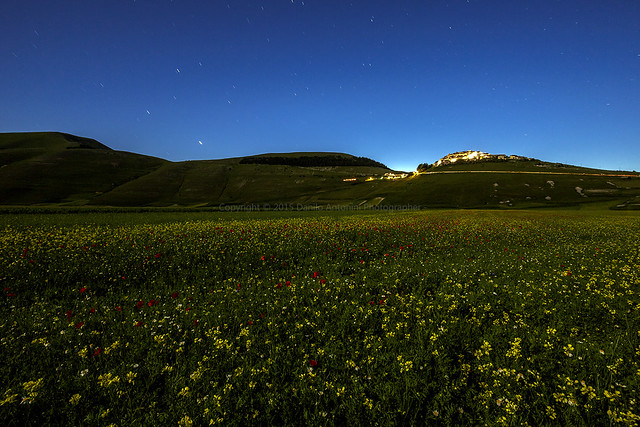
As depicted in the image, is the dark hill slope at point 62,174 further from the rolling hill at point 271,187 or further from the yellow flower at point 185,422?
the yellow flower at point 185,422

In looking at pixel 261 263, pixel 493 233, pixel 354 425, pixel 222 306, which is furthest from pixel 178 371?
pixel 493 233

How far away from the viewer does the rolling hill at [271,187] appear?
3305 inches

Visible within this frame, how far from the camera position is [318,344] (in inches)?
228

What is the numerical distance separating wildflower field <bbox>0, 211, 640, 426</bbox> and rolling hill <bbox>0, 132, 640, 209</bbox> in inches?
2770

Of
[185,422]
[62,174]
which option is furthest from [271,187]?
[185,422]

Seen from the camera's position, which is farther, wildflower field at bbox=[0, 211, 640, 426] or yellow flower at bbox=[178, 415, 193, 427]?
wildflower field at bbox=[0, 211, 640, 426]

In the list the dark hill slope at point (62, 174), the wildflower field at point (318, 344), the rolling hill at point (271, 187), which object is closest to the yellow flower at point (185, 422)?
the wildflower field at point (318, 344)

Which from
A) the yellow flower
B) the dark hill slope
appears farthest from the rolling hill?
the yellow flower

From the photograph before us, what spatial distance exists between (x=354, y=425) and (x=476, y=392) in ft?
7.51

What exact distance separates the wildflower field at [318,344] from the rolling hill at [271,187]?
231ft

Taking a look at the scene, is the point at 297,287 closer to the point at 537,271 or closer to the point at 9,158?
the point at 537,271

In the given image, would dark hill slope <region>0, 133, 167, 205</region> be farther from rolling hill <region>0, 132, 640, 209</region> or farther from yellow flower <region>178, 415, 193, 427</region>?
yellow flower <region>178, 415, 193, 427</region>

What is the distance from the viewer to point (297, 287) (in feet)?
29.1

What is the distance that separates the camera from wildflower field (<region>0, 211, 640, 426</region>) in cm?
398
